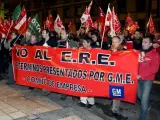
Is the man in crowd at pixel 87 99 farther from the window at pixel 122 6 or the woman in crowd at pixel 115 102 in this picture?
the window at pixel 122 6

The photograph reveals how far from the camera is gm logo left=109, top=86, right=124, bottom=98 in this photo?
6.19 meters

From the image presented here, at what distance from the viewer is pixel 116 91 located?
6262 millimetres

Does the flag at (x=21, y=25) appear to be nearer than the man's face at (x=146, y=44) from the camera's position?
No

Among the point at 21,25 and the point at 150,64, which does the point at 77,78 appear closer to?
the point at 150,64

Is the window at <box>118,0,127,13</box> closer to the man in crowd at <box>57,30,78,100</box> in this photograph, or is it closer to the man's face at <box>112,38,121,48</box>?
the man in crowd at <box>57,30,78,100</box>

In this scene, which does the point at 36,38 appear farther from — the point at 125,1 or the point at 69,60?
the point at 125,1

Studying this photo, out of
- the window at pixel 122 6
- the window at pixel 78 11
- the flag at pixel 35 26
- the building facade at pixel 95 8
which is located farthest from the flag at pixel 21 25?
the window at pixel 78 11

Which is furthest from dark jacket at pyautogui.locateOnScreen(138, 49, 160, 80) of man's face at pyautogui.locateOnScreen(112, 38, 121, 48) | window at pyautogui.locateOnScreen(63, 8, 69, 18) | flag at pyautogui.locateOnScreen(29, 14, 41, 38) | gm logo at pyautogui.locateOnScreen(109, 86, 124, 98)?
window at pyautogui.locateOnScreen(63, 8, 69, 18)

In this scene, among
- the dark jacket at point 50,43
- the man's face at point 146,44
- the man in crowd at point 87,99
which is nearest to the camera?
the man's face at point 146,44

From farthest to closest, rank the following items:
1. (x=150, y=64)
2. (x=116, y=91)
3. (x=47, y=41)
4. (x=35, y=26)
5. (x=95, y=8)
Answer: (x=95, y=8) → (x=35, y=26) → (x=47, y=41) → (x=116, y=91) → (x=150, y=64)

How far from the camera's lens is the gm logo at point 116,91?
6.19 m

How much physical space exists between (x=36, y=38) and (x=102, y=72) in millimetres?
2764

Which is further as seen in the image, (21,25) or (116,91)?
(21,25)

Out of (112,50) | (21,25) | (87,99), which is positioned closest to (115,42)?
(112,50)
